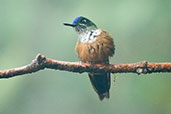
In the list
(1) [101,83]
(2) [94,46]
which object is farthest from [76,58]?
(2) [94,46]

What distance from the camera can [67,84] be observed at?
11.9 feet

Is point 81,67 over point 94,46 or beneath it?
beneath

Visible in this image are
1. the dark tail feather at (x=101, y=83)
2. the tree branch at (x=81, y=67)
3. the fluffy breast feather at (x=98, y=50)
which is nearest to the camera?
the tree branch at (x=81, y=67)

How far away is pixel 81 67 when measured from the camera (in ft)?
6.08

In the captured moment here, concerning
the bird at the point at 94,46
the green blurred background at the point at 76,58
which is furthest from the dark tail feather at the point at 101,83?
the green blurred background at the point at 76,58

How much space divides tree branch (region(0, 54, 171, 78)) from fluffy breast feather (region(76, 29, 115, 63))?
98mm

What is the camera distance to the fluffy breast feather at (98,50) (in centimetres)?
207

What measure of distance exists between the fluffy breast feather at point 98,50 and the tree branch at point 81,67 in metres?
0.10

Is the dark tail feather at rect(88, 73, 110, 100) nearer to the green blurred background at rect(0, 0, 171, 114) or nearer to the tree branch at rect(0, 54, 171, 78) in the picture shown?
the tree branch at rect(0, 54, 171, 78)

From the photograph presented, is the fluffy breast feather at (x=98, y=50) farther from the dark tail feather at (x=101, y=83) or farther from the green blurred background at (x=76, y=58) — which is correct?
the green blurred background at (x=76, y=58)

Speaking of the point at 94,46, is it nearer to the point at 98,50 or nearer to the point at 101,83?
the point at 98,50

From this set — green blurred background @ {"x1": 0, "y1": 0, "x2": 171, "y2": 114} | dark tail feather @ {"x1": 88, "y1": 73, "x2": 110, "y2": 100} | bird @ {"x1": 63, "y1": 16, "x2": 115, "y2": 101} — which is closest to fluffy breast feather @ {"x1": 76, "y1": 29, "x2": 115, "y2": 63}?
bird @ {"x1": 63, "y1": 16, "x2": 115, "y2": 101}

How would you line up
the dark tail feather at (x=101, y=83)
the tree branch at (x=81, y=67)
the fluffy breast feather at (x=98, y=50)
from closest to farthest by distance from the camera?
the tree branch at (x=81, y=67) → the fluffy breast feather at (x=98, y=50) → the dark tail feather at (x=101, y=83)

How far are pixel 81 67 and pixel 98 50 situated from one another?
0.25m
